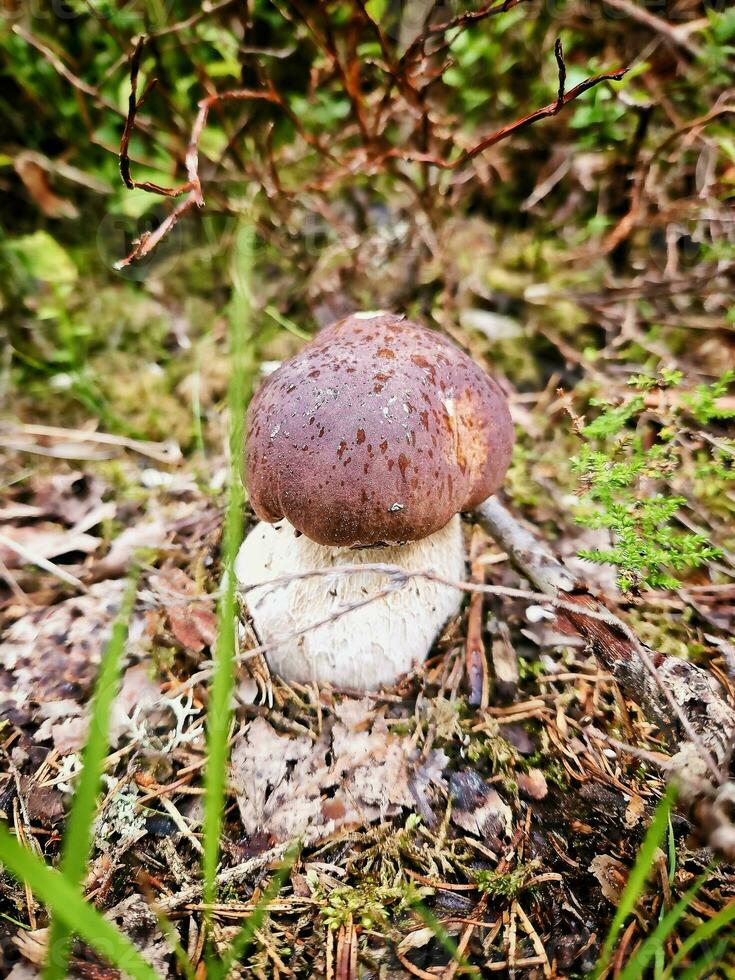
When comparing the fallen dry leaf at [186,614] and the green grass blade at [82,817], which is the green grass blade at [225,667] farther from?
the fallen dry leaf at [186,614]

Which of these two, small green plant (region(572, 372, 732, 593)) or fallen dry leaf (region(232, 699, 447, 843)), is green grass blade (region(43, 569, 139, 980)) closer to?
fallen dry leaf (region(232, 699, 447, 843))

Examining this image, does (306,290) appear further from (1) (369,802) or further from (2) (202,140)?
(1) (369,802)

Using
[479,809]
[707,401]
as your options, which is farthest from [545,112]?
[479,809]

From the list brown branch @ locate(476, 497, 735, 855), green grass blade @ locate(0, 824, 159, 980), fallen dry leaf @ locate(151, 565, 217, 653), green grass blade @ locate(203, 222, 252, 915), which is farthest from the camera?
fallen dry leaf @ locate(151, 565, 217, 653)

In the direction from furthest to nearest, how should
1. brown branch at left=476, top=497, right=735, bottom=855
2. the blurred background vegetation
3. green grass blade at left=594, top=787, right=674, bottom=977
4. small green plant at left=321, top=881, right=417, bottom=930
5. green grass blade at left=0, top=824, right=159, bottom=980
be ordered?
the blurred background vegetation → small green plant at left=321, top=881, right=417, bottom=930 → brown branch at left=476, top=497, right=735, bottom=855 → green grass blade at left=594, top=787, right=674, bottom=977 → green grass blade at left=0, top=824, right=159, bottom=980

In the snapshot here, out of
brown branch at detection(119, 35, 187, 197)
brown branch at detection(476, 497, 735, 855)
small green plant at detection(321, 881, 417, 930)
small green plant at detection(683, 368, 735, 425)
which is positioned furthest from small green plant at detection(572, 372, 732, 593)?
brown branch at detection(119, 35, 187, 197)

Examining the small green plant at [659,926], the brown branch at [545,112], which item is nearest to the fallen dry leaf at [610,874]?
the small green plant at [659,926]

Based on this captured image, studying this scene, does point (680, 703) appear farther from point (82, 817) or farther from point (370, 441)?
point (82, 817)
